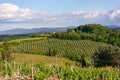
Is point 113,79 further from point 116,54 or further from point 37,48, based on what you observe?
point 37,48

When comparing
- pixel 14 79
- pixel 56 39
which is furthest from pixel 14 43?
pixel 14 79

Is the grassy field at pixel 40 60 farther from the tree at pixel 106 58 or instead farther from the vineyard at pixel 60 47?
the vineyard at pixel 60 47

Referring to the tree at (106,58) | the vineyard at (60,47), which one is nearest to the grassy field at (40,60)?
the tree at (106,58)

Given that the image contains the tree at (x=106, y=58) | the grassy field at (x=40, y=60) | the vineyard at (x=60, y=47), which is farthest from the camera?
the vineyard at (x=60, y=47)

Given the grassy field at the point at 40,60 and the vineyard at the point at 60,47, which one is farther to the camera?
the vineyard at the point at 60,47

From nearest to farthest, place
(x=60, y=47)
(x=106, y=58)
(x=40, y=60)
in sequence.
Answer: (x=106, y=58), (x=40, y=60), (x=60, y=47)

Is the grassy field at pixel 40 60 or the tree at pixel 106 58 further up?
the tree at pixel 106 58

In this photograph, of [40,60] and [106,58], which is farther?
[40,60]

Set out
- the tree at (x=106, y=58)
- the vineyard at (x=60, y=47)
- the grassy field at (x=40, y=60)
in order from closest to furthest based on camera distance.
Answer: the tree at (x=106, y=58) < the grassy field at (x=40, y=60) < the vineyard at (x=60, y=47)

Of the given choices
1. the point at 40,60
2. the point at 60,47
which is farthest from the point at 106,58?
the point at 60,47

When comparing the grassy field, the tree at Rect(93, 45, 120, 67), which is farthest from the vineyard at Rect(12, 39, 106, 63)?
the tree at Rect(93, 45, 120, 67)

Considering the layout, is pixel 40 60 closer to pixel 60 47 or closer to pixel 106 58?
pixel 106 58

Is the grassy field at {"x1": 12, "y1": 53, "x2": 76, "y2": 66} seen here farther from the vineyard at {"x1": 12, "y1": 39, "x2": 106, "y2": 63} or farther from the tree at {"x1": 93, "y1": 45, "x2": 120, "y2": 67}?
the vineyard at {"x1": 12, "y1": 39, "x2": 106, "y2": 63}

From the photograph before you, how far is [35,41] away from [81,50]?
18.1 m
